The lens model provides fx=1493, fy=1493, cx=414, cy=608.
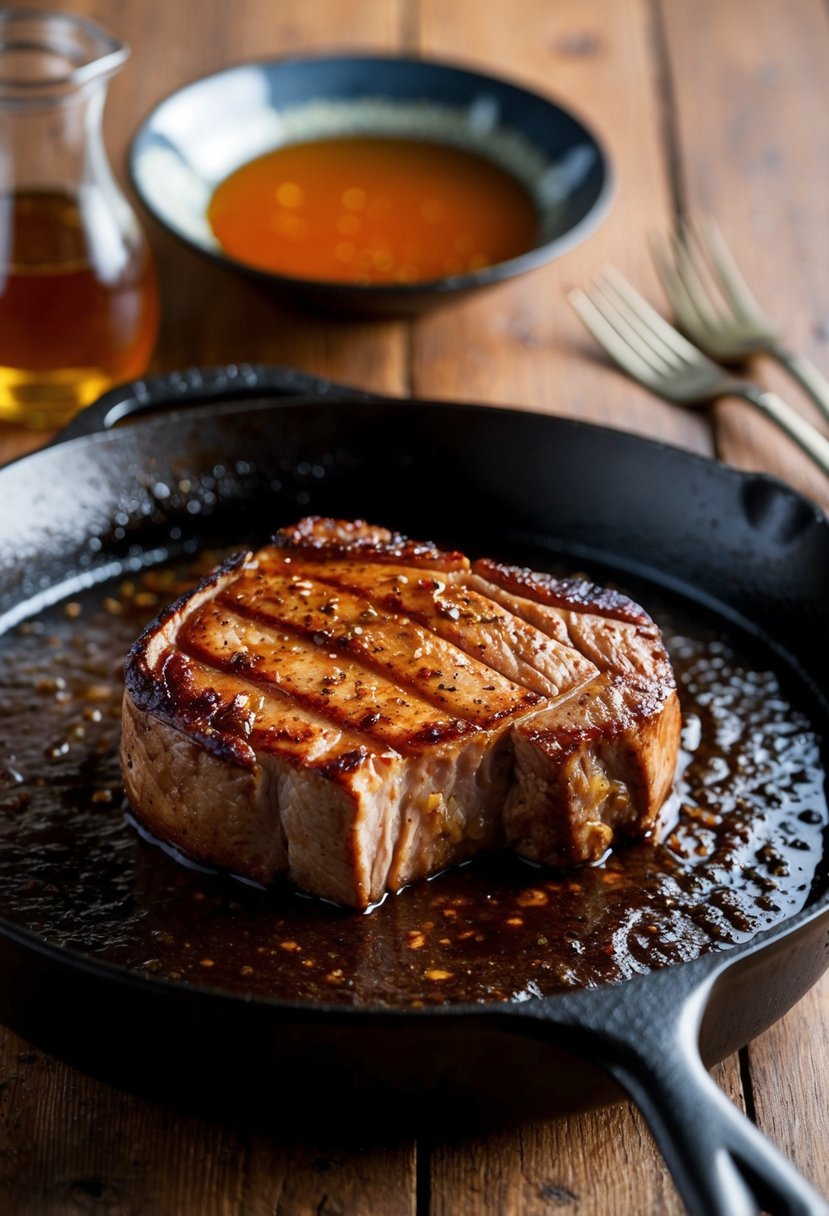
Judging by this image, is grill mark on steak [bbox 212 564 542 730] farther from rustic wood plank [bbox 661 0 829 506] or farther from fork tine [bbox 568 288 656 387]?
fork tine [bbox 568 288 656 387]

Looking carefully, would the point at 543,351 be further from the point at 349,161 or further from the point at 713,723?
the point at 713,723

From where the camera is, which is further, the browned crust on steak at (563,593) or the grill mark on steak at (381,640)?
the browned crust on steak at (563,593)

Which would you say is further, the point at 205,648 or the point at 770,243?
the point at 770,243

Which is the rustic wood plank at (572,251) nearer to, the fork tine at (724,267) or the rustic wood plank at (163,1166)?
the fork tine at (724,267)

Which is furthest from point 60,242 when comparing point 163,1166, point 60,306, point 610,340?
point 163,1166

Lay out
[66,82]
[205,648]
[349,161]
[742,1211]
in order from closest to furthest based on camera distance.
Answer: [742,1211], [205,648], [66,82], [349,161]

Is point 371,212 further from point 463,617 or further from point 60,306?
point 463,617

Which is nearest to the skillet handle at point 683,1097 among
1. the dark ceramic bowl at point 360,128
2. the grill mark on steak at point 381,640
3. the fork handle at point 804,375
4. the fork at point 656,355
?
the grill mark on steak at point 381,640

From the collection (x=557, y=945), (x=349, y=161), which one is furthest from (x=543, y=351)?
(x=557, y=945)
